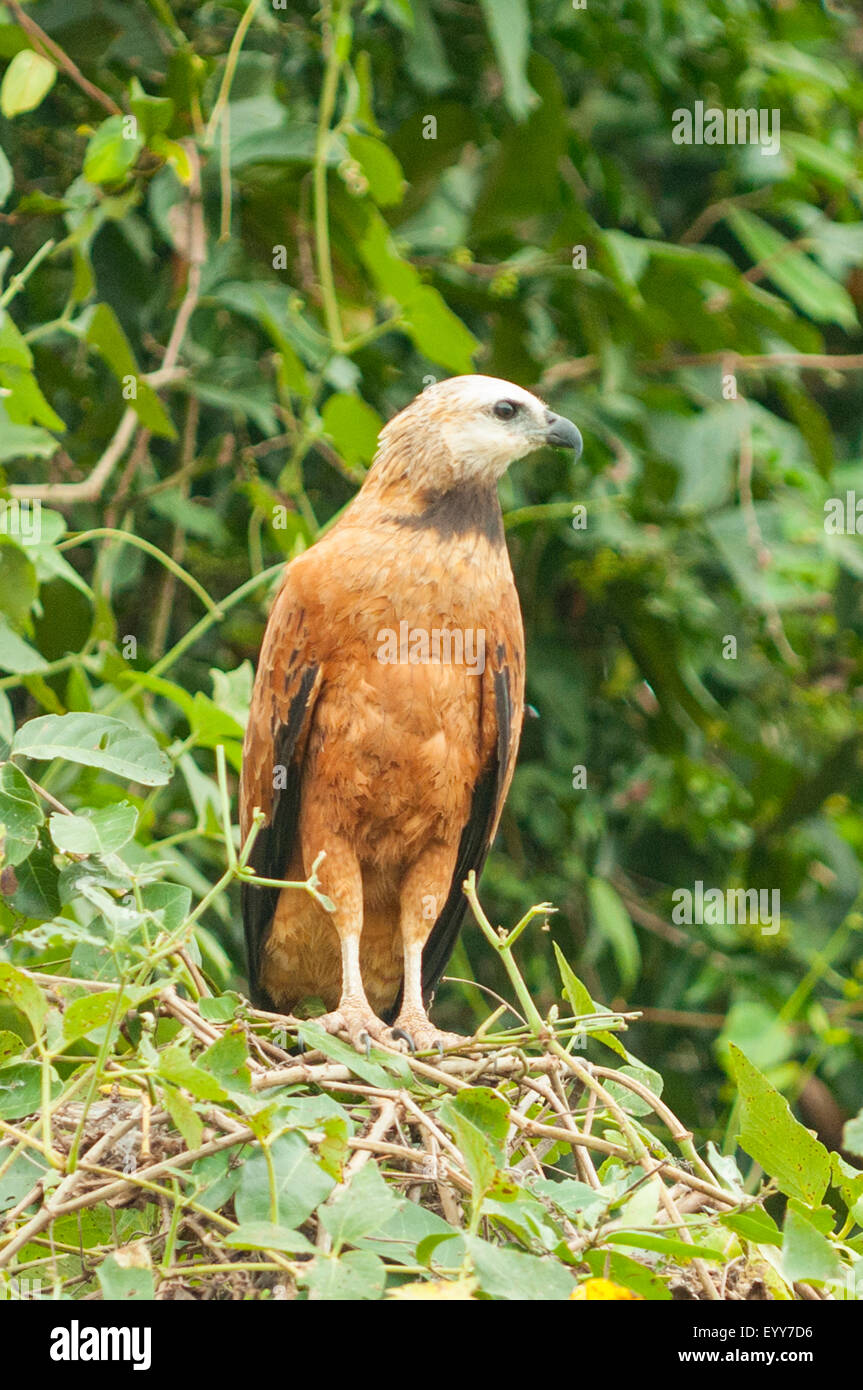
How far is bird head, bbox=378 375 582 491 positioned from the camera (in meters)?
3.12

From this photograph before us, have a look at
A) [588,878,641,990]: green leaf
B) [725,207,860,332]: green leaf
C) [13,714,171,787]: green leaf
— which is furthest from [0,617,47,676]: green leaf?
[725,207,860,332]: green leaf

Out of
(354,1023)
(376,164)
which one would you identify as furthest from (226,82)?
(354,1023)

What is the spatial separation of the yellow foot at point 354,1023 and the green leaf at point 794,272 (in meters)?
2.79

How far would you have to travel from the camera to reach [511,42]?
3701 millimetres

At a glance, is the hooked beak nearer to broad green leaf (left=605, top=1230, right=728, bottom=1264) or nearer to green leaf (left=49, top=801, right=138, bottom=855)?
green leaf (left=49, top=801, right=138, bottom=855)

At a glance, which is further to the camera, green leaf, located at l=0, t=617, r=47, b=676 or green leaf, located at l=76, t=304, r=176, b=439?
green leaf, located at l=76, t=304, r=176, b=439

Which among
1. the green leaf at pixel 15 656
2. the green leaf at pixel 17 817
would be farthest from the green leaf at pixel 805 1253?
the green leaf at pixel 15 656

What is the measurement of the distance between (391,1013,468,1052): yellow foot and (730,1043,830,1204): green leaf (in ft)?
3.49

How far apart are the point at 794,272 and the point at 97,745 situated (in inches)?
133

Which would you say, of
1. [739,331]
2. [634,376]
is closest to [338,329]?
[634,376]

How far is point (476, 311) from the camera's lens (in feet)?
14.0

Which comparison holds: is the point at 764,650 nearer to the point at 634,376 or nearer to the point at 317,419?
the point at 634,376

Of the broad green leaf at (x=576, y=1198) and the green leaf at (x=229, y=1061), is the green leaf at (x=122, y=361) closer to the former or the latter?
the green leaf at (x=229, y=1061)

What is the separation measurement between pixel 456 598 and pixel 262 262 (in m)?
1.46
